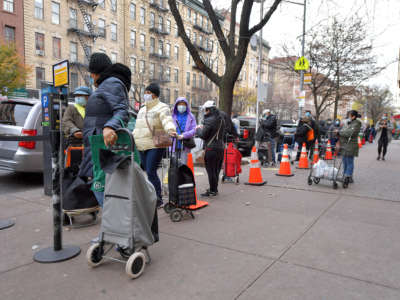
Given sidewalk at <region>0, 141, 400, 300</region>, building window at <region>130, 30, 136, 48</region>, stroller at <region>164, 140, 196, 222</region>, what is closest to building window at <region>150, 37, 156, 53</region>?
building window at <region>130, 30, 136, 48</region>

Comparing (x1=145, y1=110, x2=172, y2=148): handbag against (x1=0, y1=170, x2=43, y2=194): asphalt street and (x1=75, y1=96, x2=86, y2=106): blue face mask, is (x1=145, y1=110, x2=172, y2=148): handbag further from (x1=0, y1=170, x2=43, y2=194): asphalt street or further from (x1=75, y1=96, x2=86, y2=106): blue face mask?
(x1=0, y1=170, x2=43, y2=194): asphalt street

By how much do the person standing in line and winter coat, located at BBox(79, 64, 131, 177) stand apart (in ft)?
9.14

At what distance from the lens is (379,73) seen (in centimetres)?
2080

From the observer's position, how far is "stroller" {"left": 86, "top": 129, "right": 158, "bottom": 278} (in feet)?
9.59

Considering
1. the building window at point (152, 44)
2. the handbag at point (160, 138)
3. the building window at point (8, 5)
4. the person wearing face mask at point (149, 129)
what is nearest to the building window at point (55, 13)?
the building window at point (8, 5)

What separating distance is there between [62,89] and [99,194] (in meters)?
1.26

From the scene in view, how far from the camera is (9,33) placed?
26609mm

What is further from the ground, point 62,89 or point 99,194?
point 62,89

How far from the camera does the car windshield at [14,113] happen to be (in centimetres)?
725

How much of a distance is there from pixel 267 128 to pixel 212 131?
5379 millimetres

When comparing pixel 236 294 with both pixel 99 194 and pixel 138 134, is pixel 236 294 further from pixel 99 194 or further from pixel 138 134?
pixel 138 134

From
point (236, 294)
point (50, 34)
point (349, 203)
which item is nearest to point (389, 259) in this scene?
point (236, 294)

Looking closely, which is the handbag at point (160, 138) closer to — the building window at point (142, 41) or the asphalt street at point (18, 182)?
the asphalt street at point (18, 182)

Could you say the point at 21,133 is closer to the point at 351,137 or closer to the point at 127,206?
the point at 127,206
